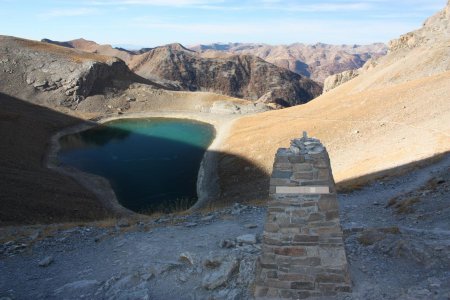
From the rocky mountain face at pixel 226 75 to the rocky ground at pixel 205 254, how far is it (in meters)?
141

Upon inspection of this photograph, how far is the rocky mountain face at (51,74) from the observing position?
272ft

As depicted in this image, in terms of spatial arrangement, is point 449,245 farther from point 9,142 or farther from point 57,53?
point 57,53

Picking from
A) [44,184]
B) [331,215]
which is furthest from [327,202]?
[44,184]

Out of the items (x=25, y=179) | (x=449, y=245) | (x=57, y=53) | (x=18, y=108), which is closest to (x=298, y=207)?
(x=449, y=245)

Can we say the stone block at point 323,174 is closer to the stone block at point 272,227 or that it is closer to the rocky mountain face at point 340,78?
the stone block at point 272,227

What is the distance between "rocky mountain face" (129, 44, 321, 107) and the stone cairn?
492ft

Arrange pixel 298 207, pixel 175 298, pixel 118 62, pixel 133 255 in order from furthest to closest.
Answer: pixel 118 62
pixel 133 255
pixel 175 298
pixel 298 207

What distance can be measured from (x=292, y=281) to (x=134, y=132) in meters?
64.8

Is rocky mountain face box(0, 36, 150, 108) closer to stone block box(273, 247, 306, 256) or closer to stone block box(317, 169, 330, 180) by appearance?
stone block box(273, 247, 306, 256)

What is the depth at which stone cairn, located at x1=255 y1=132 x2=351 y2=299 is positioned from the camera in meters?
9.37

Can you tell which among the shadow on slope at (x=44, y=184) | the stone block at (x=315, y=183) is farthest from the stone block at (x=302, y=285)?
the shadow on slope at (x=44, y=184)

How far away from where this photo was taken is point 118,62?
3925 inches

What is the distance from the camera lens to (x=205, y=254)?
524 inches

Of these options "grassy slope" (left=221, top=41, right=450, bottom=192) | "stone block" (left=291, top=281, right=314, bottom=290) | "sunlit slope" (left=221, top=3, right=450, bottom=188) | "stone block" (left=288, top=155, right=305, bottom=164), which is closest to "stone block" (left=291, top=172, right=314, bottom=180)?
"stone block" (left=288, top=155, right=305, bottom=164)
